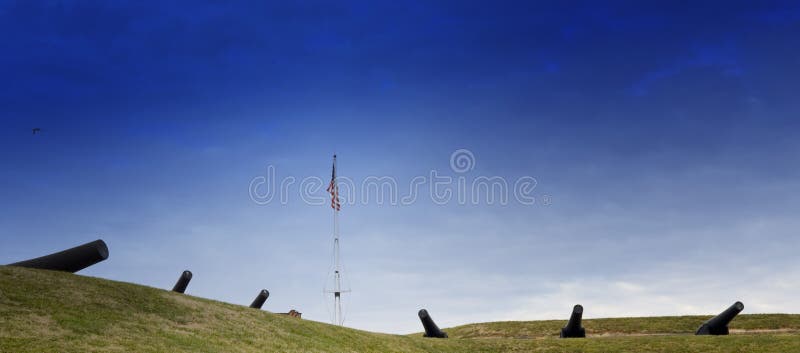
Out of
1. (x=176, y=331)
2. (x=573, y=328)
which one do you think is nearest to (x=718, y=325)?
(x=573, y=328)

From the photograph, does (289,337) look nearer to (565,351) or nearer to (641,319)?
(565,351)

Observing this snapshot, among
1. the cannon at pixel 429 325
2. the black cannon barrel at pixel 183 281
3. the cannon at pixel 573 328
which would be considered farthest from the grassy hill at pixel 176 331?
the black cannon barrel at pixel 183 281

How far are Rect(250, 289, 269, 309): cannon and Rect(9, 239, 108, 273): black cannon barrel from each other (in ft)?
31.9

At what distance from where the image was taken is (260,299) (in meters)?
40.3

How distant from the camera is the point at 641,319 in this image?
44062 millimetres

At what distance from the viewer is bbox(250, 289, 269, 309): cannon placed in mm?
39972

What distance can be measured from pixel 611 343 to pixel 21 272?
28.2 meters

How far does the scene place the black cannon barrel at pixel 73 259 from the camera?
31.8m

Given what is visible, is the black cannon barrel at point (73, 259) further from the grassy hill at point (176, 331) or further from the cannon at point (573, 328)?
the cannon at point (573, 328)

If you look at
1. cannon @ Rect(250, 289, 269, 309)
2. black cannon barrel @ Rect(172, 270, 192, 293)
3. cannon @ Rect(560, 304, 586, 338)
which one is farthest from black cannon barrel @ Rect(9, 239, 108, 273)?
cannon @ Rect(560, 304, 586, 338)

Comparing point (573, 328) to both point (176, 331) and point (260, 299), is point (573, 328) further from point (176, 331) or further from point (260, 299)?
point (176, 331)

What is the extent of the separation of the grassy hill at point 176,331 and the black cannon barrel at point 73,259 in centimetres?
218

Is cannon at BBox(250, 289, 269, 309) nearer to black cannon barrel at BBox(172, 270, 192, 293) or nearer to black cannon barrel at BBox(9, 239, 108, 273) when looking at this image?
black cannon barrel at BBox(172, 270, 192, 293)

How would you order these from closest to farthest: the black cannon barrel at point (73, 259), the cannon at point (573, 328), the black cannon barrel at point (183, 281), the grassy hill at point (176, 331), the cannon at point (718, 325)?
the grassy hill at point (176, 331) → the black cannon barrel at point (73, 259) → the cannon at point (718, 325) → the cannon at point (573, 328) → the black cannon barrel at point (183, 281)
